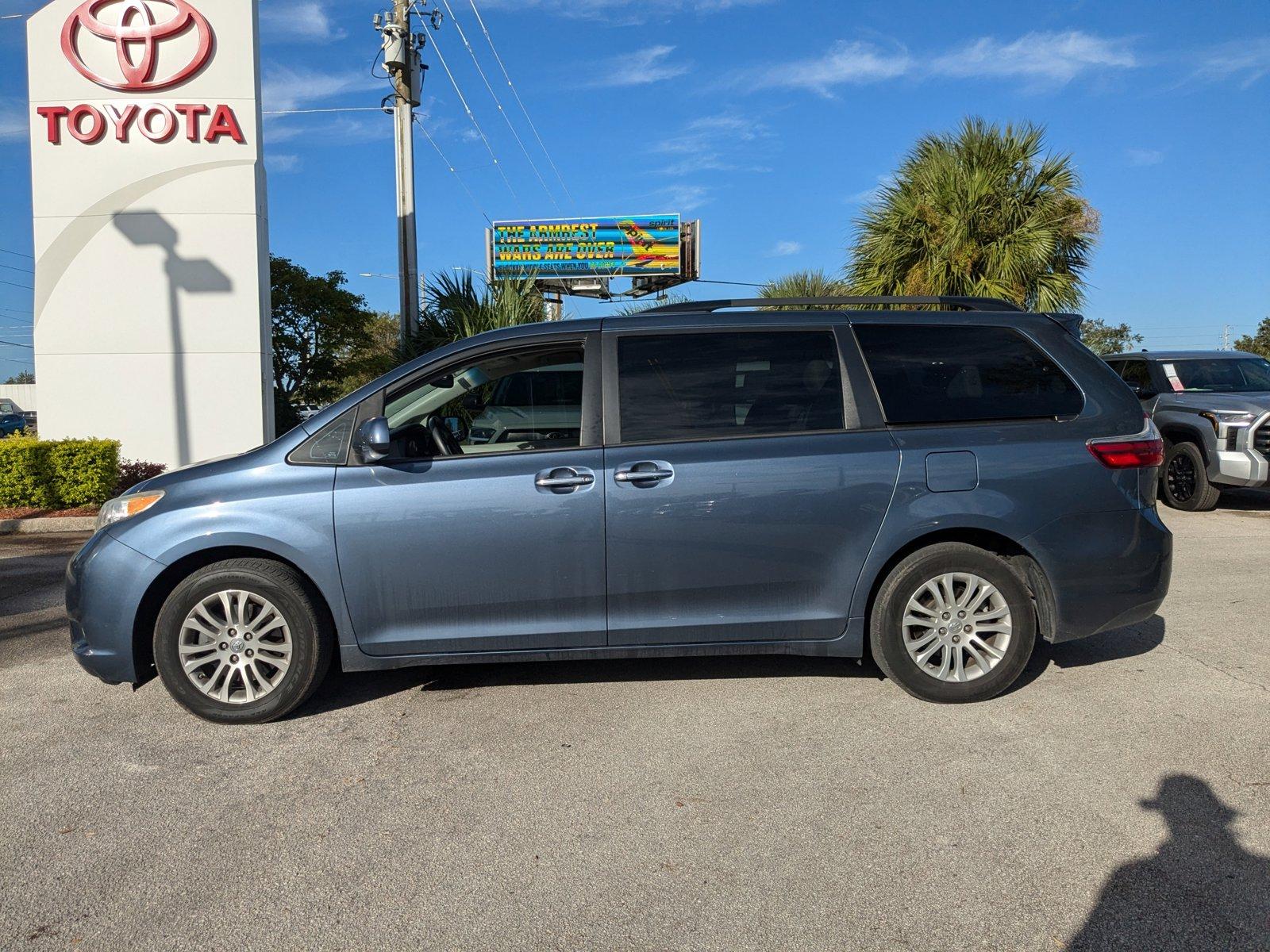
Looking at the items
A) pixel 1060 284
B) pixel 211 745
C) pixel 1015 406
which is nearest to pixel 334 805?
pixel 211 745

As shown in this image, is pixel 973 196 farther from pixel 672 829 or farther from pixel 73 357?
pixel 672 829

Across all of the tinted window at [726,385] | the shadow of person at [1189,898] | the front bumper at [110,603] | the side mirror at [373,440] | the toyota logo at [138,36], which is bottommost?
the shadow of person at [1189,898]

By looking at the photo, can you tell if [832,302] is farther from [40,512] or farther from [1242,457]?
[40,512]

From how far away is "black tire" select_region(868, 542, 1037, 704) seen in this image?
14.5 feet

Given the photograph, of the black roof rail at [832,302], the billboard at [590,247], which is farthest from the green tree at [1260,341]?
the black roof rail at [832,302]

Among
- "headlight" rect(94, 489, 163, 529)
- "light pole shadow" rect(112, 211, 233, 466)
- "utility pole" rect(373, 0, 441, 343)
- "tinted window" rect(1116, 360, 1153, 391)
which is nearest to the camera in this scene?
"headlight" rect(94, 489, 163, 529)

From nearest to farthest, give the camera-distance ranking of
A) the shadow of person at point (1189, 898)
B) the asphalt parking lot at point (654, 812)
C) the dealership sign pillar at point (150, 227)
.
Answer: the shadow of person at point (1189, 898) → the asphalt parking lot at point (654, 812) → the dealership sign pillar at point (150, 227)

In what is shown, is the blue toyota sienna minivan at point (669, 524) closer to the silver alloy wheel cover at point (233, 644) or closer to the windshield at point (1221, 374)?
the silver alloy wheel cover at point (233, 644)

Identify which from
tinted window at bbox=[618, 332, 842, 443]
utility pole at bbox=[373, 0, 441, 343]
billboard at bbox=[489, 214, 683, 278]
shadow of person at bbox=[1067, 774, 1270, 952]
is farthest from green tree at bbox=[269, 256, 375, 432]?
billboard at bbox=[489, 214, 683, 278]

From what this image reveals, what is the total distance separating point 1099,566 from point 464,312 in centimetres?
1027

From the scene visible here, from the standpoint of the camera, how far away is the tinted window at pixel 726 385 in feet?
14.6

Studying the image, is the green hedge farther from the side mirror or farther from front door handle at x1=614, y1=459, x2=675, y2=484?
front door handle at x1=614, y1=459, x2=675, y2=484

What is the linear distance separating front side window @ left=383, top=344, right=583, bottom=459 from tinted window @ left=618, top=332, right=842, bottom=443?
0.29m

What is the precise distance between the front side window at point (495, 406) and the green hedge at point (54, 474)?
858 cm
